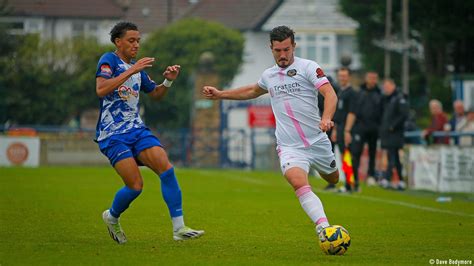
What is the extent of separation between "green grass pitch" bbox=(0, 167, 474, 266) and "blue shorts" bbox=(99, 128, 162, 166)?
0.87m

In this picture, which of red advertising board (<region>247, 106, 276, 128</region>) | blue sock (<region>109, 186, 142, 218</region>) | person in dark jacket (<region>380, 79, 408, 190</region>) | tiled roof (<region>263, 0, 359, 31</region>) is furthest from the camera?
tiled roof (<region>263, 0, 359, 31</region>)

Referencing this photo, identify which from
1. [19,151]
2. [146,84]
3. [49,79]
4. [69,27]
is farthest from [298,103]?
[69,27]

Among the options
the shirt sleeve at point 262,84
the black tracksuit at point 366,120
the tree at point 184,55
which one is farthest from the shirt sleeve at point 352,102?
the tree at point 184,55

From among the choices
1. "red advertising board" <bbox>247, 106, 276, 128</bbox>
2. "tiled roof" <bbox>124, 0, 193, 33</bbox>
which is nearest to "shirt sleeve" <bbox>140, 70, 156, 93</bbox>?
"red advertising board" <bbox>247, 106, 276, 128</bbox>

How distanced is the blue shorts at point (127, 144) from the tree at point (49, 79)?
36.0 m

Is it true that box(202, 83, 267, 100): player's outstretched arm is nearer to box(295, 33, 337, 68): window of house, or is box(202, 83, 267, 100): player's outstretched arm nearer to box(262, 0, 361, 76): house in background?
box(262, 0, 361, 76): house in background

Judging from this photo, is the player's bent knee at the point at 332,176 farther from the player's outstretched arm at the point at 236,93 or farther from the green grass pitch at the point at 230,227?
the player's outstretched arm at the point at 236,93

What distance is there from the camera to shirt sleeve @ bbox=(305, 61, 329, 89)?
37.6ft

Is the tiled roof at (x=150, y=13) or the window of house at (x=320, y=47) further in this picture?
the window of house at (x=320, y=47)

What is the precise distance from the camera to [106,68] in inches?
454

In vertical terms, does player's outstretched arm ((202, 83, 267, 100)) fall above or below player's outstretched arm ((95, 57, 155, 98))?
below

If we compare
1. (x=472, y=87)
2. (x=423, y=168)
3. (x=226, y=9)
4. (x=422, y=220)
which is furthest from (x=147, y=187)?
(x=226, y=9)

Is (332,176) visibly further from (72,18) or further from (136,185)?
(72,18)

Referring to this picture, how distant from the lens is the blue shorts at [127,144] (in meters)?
11.6
